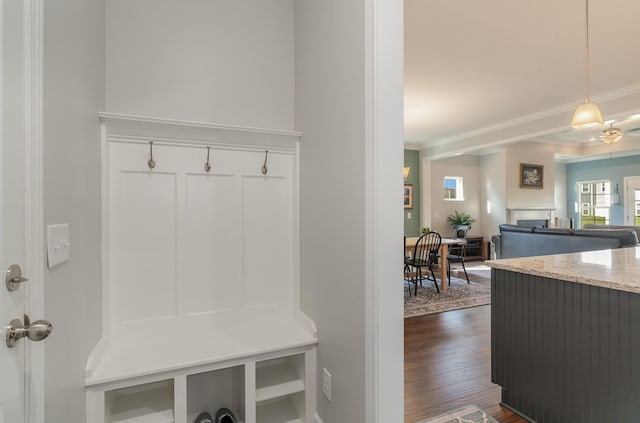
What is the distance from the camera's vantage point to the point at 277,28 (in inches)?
72.3

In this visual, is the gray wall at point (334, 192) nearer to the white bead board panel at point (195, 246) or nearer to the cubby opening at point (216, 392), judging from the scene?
the white bead board panel at point (195, 246)

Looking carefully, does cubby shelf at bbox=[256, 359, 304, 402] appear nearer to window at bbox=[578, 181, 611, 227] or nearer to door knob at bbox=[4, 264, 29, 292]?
door knob at bbox=[4, 264, 29, 292]

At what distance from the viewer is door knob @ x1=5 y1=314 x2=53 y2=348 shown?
691mm

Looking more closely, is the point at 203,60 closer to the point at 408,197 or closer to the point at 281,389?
the point at 281,389

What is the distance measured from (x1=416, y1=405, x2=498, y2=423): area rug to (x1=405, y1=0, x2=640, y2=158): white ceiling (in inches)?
114

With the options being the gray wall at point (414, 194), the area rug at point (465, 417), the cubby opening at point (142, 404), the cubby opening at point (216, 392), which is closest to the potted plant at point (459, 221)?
the gray wall at point (414, 194)

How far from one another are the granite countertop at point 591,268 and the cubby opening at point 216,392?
65.4 inches

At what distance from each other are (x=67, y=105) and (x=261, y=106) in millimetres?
956

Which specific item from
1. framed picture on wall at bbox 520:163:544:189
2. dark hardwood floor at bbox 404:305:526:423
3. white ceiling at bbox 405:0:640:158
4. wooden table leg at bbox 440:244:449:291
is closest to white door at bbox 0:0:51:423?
dark hardwood floor at bbox 404:305:526:423

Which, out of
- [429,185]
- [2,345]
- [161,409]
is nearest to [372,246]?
[2,345]

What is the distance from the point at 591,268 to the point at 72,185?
2455 mm

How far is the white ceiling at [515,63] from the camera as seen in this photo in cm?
248

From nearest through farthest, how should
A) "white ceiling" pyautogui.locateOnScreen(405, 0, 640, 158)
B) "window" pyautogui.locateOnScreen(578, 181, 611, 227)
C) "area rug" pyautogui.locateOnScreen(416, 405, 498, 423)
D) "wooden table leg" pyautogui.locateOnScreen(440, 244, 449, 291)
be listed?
"area rug" pyautogui.locateOnScreen(416, 405, 498, 423)
"white ceiling" pyautogui.locateOnScreen(405, 0, 640, 158)
"wooden table leg" pyautogui.locateOnScreen(440, 244, 449, 291)
"window" pyautogui.locateOnScreen(578, 181, 611, 227)

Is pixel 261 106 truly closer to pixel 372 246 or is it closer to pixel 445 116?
pixel 372 246
